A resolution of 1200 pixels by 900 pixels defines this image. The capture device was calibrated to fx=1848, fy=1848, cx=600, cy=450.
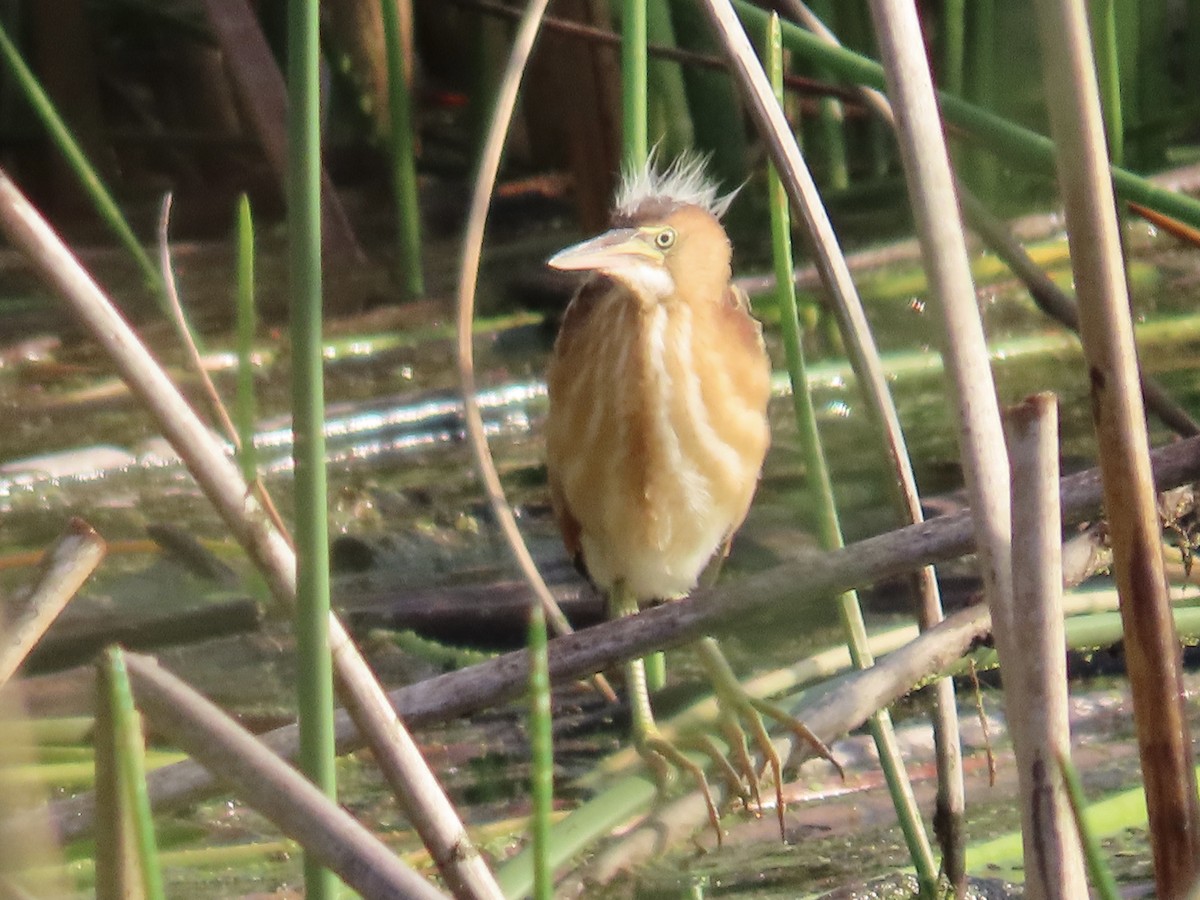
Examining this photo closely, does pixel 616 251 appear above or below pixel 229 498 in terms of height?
above

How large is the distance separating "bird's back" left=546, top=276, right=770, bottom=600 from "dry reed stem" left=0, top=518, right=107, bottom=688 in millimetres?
850

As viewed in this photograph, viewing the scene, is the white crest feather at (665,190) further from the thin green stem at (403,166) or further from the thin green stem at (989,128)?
the thin green stem at (403,166)

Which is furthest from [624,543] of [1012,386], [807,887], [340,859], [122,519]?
[1012,386]

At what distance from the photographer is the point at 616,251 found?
73.0 inches

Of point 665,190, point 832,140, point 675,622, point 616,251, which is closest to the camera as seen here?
point 675,622

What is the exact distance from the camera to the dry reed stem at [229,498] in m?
1.09

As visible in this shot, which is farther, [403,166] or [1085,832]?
[403,166]

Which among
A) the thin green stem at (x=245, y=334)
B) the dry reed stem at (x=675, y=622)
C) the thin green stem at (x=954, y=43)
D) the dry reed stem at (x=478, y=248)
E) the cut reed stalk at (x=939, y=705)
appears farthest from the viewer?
the thin green stem at (x=954, y=43)

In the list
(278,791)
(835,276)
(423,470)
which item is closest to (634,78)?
(835,276)

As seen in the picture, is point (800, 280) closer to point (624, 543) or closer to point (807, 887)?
point (624, 543)

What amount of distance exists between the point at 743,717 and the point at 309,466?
0.88 metres

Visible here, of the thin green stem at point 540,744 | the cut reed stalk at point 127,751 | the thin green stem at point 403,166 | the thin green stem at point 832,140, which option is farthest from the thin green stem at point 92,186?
the thin green stem at point 832,140

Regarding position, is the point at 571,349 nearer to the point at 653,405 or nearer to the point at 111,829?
the point at 653,405

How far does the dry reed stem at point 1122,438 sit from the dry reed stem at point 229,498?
411 millimetres
